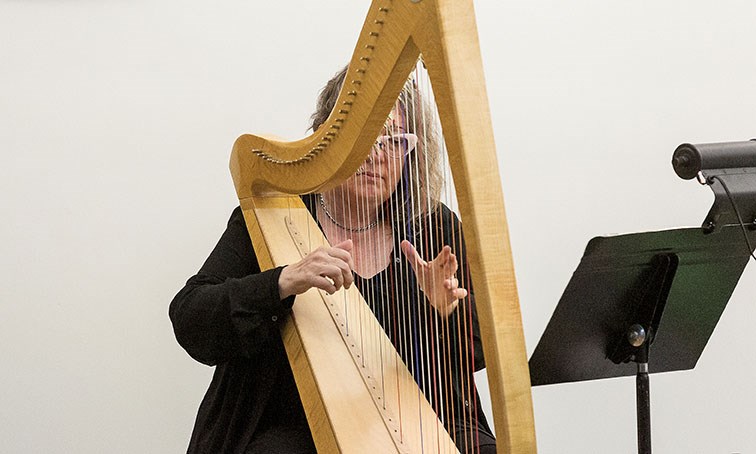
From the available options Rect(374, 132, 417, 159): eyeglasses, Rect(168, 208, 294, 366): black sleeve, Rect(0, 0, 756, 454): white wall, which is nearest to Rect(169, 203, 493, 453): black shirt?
Rect(168, 208, 294, 366): black sleeve

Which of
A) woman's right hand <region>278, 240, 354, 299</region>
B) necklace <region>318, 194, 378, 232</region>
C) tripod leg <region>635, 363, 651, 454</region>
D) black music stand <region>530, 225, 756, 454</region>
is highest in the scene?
necklace <region>318, 194, 378, 232</region>

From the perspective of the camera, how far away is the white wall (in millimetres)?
2311

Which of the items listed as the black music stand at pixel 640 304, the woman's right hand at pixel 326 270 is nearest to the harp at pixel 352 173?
the woman's right hand at pixel 326 270

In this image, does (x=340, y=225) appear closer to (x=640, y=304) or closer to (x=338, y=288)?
(x=338, y=288)

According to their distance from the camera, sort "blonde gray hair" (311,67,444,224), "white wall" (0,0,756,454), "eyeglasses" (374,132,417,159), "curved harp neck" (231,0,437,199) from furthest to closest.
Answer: "white wall" (0,0,756,454), "blonde gray hair" (311,67,444,224), "eyeglasses" (374,132,417,159), "curved harp neck" (231,0,437,199)

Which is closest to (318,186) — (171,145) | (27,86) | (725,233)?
(725,233)

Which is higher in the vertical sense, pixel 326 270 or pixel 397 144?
pixel 397 144

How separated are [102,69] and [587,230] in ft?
4.05

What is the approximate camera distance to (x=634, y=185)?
8.25ft

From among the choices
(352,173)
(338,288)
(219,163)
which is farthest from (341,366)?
(219,163)

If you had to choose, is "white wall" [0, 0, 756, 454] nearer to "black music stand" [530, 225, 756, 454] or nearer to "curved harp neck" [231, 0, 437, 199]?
"curved harp neck" [231, 0, 437, 199]

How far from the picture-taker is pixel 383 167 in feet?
5.86

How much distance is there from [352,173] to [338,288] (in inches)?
7.7

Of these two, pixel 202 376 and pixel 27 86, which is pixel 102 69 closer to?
pixel 27 86
